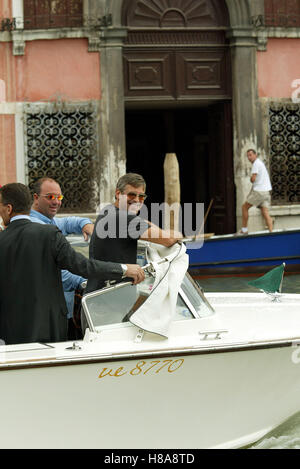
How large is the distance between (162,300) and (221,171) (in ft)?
36.1

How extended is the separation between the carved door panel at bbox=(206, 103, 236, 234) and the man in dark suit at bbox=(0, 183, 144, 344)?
10781mm

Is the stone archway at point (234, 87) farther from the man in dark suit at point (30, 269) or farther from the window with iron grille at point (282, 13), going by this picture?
the man in dark suit at point (30, 269)

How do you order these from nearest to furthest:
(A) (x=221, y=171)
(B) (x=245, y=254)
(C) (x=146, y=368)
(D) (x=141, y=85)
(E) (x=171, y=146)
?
(C) (x=146, y=368) → (B) (x=245, y=254) → (D) (x=141, y=85) → (A) (x=221, y=171) → (E) (x=171, y=146)

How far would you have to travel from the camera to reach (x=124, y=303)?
495 cm

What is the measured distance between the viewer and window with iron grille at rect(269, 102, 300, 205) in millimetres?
15203

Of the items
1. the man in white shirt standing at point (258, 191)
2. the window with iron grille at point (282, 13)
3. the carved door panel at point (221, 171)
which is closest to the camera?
the man in white shirt standing at point (258, 191)

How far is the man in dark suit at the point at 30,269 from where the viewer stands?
4.57 m

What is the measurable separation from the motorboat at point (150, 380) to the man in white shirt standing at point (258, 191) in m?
9.03

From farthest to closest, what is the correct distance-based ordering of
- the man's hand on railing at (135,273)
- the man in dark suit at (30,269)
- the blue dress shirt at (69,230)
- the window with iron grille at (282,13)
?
the window with iron grille at (282,13) → the blue dress shirt at (69,230) → the man's hand on railing at (135,273) → the man in dark suit at (30,269)

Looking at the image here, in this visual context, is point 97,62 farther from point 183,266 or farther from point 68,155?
point 183,266

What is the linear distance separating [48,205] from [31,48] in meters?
9.15

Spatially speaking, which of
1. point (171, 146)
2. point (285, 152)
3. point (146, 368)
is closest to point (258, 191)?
point (285, 152)

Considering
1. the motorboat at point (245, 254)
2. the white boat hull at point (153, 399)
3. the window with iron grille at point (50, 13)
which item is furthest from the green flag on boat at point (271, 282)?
the window with iron grille at point (50, 13)

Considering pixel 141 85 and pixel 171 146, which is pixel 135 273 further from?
pixel 171 146
